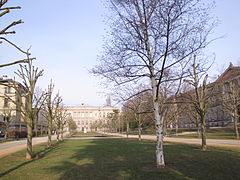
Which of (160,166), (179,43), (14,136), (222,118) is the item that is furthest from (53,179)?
(222,118)

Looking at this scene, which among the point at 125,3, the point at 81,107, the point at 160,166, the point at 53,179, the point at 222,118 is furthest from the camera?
the point at 81,107

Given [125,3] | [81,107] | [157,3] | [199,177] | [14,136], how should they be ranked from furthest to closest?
1. [81,107]
2. [14,136]
3. [125,3]
4. [157,3]
5. [199,177]

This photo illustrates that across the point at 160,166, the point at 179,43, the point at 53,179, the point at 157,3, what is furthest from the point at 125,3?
the point at 53,179

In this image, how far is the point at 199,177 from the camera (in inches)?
273

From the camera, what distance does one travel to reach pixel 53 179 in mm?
7441

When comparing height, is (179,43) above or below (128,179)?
above

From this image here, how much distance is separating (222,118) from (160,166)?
164 feet

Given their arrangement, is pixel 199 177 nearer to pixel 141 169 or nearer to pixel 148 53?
pixel 141 169

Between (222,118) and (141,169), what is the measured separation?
5034 cm

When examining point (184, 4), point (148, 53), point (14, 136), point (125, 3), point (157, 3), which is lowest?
point (14, 136)

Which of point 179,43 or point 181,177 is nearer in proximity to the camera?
point 181,177

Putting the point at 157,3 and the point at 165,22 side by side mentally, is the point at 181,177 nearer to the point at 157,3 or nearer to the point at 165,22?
the point at 165,22

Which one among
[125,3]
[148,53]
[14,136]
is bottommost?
[14,136]

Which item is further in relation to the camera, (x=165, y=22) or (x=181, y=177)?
(x=165, y=22)
